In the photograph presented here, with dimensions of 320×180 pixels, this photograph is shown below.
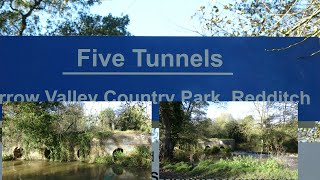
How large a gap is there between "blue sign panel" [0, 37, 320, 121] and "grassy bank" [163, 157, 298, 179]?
2.11 ft

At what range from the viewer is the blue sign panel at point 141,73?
4859 mm

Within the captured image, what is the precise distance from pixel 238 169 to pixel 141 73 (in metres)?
1.48

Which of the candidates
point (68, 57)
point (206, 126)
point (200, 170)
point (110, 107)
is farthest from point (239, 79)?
point (68, 57)

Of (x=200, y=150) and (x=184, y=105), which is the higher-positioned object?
(x=184, y=105)

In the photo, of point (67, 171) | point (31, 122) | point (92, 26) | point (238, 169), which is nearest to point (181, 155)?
point (238, 169)

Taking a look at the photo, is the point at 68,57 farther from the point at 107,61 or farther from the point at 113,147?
the point at 113,147

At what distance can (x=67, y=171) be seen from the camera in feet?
16.4

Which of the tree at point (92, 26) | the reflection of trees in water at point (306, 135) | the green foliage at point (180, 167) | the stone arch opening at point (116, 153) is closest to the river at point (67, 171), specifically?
the stone arch opening at point (116, 153)

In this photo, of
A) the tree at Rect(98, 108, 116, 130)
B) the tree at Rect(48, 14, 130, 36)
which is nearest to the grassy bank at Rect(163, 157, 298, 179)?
the tree at Rect(98, 108, 116, 130)

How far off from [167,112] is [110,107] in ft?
2.01

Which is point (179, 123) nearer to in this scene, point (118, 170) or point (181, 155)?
point (181, 155)

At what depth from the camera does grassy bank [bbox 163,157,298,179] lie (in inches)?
195

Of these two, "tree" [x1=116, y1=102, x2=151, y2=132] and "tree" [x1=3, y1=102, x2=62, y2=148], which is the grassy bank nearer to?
"tree" [x1=116, y1=102, x2=151, y2=132]

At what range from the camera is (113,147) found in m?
5.02
